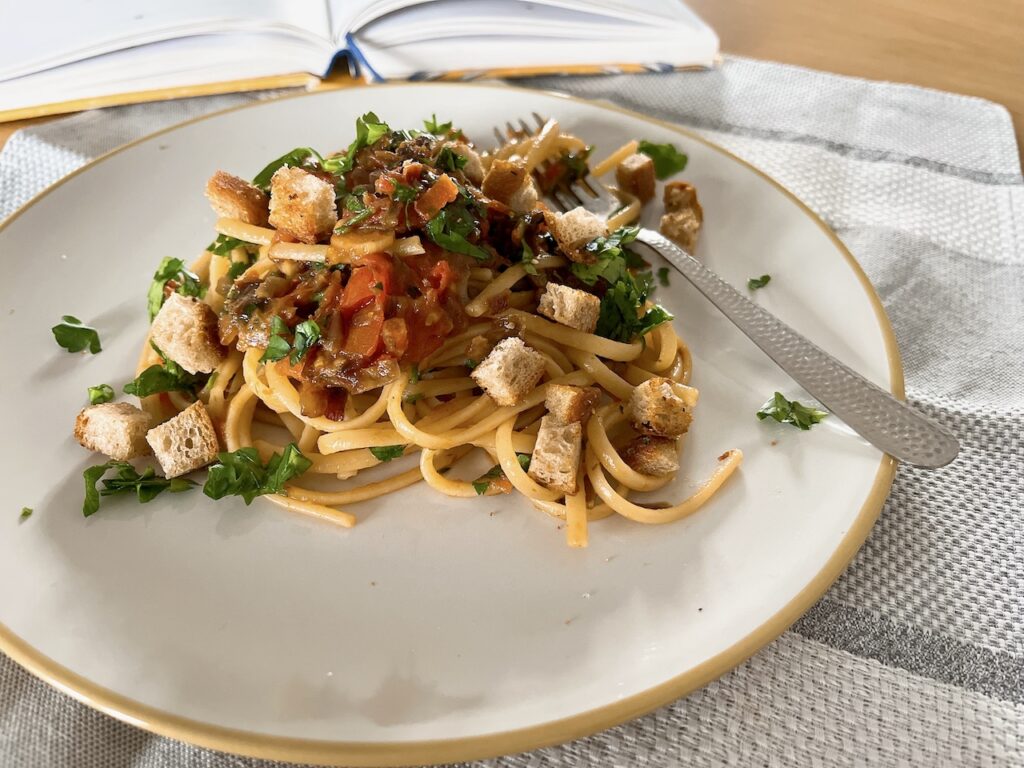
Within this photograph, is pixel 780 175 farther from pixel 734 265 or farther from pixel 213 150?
pixel 213 150

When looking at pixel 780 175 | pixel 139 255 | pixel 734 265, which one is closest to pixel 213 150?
pixel 139 255

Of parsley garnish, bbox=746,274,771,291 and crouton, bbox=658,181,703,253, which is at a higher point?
crouton, bbox=658,181,703,253

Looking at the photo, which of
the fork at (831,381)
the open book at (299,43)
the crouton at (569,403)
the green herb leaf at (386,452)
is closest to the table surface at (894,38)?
the open book at (299,43)

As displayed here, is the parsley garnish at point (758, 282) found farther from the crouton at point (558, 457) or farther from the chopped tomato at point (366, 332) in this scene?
the chopped tomato at point (366, 332)

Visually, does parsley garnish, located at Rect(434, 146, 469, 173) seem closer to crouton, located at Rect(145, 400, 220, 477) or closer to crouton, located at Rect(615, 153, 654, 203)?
crouton, located at Rect(615, 153, 654, 203)

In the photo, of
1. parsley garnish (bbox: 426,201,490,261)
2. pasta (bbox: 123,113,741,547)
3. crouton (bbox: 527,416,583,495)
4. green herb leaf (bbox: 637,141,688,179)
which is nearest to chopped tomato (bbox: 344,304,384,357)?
pasta (bbox: 123,113,741,547)
